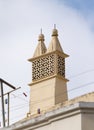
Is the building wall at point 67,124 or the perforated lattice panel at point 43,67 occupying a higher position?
the perforated lattice panel at point 43,67

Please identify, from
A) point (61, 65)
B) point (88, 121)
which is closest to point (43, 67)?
point (61, 65)

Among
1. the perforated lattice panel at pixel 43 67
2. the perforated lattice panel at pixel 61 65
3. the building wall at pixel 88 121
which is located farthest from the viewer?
the perforated lattice panel at pixel 43 67

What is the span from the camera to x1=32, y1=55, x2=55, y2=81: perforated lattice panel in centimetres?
2492

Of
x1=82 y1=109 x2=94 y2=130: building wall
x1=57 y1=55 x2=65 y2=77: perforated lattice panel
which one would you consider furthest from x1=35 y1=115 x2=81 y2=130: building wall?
x1=57 y1=55 x2=65 y2=77: perforated lattice panel

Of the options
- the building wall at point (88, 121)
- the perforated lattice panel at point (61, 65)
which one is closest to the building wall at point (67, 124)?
the building wall at point (88, 121)

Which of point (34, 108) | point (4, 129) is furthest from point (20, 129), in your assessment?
point (34, 108)

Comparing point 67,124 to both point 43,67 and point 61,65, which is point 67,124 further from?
point 43,67

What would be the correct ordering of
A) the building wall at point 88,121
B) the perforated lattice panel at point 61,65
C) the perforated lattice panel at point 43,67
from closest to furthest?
the building wall at point 88,121 → the perforated lattice panel at point 61,65 → the perforated lattice panel at point 43,67

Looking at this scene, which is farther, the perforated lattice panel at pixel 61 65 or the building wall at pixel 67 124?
the perforated lattice panel at pixel 61 65

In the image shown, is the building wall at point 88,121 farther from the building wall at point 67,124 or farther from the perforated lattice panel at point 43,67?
the perforated lattice panel at point 43,67

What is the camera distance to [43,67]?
2527 centimetres

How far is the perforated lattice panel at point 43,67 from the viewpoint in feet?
81.8

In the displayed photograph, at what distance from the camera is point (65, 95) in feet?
79.9

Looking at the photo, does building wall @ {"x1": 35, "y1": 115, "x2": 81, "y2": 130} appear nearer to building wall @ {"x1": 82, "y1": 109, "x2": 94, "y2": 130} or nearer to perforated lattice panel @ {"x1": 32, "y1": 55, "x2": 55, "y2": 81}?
building wall @ {"x1": 82, "y1": 109, "x2": 94, "y2": 130}
